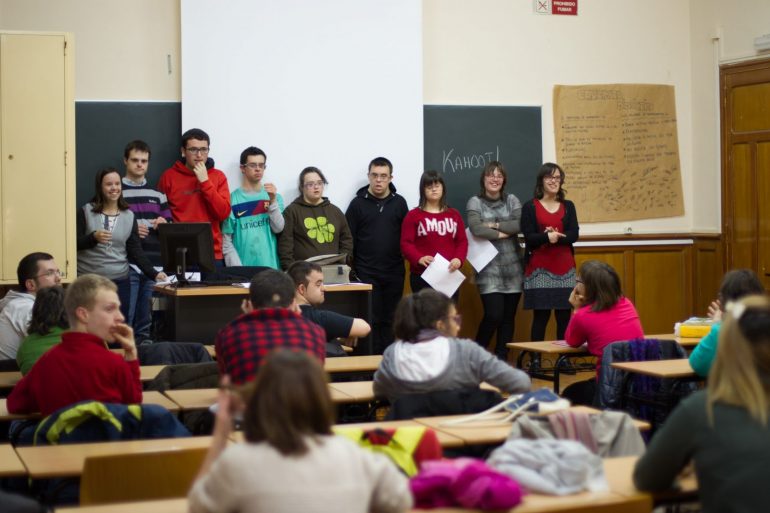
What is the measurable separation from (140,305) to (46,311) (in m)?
2.90

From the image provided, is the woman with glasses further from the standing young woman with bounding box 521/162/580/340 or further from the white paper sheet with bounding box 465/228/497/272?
the standing young woman with bounding box 521/162/580/340

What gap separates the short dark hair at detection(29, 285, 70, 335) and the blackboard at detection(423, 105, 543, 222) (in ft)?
15.5

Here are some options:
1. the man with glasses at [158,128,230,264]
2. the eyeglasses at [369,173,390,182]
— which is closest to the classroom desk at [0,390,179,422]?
the man with glasses at [158,128,230,264]

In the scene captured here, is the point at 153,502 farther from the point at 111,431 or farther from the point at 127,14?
the point at 127,14

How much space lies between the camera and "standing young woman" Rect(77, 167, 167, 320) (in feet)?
23.2

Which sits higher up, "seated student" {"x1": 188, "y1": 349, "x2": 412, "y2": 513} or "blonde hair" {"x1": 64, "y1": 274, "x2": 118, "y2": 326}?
"blonde hair" {"x1": 64, "y1": 274, "x2": 118, "y2": 326}

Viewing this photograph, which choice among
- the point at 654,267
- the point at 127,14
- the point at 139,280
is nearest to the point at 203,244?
the point at 139,280

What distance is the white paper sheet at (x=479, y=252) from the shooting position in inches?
325

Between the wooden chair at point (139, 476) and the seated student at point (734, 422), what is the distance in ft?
4.17

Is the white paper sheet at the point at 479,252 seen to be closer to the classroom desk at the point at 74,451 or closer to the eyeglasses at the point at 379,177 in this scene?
the eyeglasses at the point at 379,177

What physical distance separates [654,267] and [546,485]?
286 inches

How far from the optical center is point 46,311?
4.43 m

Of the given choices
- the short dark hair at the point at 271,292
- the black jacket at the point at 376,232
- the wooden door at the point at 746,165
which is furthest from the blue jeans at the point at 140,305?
the wooden door at the point at 746,165

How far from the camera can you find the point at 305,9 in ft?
26.7
